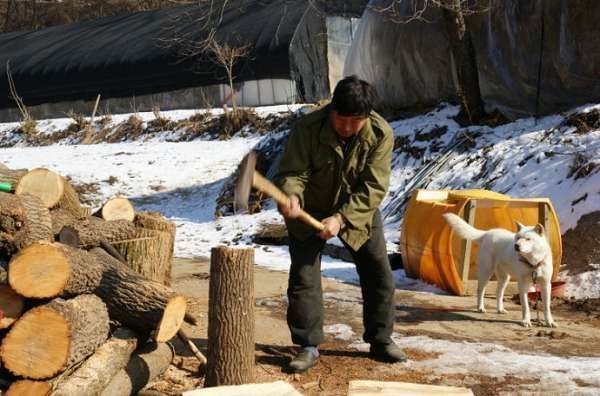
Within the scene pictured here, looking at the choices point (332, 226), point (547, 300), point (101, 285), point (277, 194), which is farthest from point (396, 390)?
point (547, 300)

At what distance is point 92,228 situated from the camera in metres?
6.45

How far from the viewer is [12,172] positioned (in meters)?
6.99

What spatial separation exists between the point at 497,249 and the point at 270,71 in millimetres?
18292

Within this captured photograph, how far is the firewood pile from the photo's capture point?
4691 millimetres

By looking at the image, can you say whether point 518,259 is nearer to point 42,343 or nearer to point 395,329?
point 395,329

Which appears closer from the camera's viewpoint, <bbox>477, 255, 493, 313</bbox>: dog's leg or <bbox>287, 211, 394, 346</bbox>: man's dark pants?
<bbox>287, 211, 394, 346</bbox>: man's dark pants

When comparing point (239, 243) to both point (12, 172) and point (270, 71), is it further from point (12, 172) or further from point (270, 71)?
point (270, 71)

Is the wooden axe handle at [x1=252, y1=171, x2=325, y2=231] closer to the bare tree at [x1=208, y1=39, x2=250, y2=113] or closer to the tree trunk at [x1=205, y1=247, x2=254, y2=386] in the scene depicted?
the tree trunk at [x1=205, y1=247, x2=254, y2=386]

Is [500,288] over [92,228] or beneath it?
beneath

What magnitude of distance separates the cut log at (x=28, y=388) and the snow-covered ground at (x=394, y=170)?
514cm

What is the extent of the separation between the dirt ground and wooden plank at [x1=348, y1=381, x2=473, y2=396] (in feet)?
3.43

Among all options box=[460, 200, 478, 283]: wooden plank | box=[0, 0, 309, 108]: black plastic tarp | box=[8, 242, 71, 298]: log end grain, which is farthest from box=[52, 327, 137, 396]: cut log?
box=[0, 0, 309, 108]: black plastic tarp

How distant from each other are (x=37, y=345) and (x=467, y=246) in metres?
5.08

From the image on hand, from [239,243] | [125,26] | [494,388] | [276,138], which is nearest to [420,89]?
[276,138]
